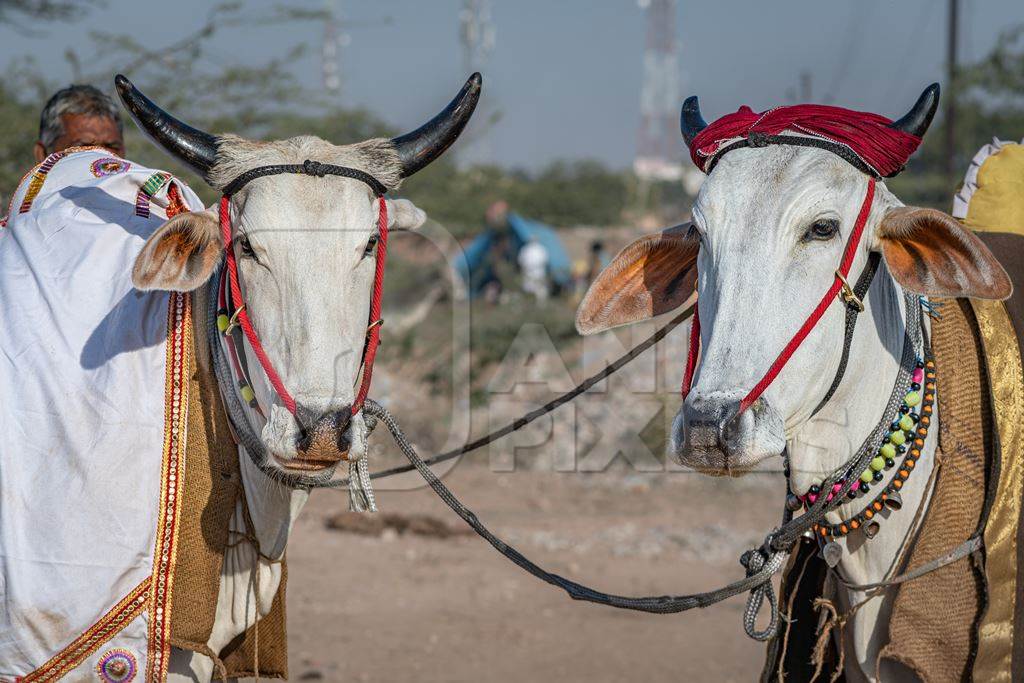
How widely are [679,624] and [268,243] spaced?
4.70 m

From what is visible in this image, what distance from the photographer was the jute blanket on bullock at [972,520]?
120 inches

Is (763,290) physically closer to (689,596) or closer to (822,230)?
(822,230)

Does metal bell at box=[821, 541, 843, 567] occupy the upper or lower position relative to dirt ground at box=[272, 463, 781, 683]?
upper

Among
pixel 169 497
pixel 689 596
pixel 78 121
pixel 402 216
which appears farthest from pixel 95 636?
pixel 78 121

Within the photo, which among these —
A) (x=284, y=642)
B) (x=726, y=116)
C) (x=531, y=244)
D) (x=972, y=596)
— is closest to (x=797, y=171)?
(x=726, y=116)

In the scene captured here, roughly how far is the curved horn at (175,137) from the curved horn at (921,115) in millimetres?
1914

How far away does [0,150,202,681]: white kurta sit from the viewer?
3189 mm

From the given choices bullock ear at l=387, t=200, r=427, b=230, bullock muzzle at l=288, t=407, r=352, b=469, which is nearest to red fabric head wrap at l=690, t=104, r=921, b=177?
bullock ear at l=387, t=200, r=427, b=230

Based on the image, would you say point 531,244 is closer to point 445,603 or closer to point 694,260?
point 445,603

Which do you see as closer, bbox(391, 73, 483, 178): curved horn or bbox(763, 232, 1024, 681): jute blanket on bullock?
bbox(763, 232, 1024, 681): jute blanket on bullock

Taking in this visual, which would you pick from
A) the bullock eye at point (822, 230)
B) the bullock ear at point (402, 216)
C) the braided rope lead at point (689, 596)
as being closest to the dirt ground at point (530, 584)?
the braided rope lead at point (689, 596)

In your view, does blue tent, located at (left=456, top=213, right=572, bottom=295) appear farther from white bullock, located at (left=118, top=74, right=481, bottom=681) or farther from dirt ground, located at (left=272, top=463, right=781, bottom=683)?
white bullock, located at (left=118, top=74, right=481, bottom=681)

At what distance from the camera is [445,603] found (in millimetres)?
7375

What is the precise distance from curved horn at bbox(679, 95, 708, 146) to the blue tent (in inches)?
555
